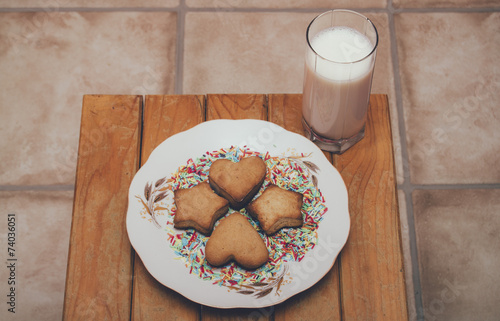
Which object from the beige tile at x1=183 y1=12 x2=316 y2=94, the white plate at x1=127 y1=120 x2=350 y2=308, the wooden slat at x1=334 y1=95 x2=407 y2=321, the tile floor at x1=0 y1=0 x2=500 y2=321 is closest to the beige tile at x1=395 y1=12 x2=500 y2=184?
the tile floor at x1=0 y1=0 x2=500 y2=321

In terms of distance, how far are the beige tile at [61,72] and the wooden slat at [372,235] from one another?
3.07 feet

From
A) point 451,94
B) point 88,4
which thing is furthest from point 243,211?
point 88,4

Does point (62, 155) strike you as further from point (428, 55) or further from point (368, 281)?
point (428, 55)

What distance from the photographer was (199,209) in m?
0.94

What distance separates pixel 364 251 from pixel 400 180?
767 millimetres

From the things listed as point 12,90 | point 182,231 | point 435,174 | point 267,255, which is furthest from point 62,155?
point 435,174

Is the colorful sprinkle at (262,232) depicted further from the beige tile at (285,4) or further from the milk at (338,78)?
the beige tile at (285,4)

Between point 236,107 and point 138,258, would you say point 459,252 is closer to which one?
point 236,107

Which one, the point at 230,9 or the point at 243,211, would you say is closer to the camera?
the point at 243,211

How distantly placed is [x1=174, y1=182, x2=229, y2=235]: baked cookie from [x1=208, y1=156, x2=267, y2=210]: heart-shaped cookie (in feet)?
0.06

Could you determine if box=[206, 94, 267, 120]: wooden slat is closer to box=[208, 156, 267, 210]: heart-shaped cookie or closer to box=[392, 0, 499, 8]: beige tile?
box=[208, 156, 267, 210]: heart-shaped cookie

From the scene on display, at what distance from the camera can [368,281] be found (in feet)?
3.15

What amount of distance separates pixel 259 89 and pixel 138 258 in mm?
991

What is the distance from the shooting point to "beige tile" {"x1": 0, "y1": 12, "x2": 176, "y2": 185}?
5.70 feet
